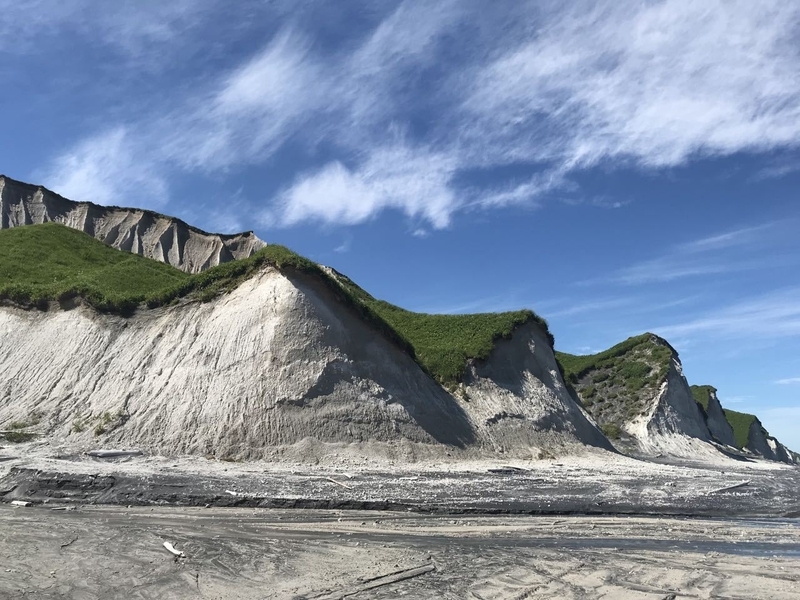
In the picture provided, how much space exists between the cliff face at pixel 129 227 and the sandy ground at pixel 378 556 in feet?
208

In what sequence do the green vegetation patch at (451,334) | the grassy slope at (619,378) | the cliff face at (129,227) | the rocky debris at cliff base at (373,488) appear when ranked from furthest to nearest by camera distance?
the cliff face at (129,227) < the grassy slope at (619,378) < the green vegetation patch at (451,334) < the rocky debris at cliff base at (373,488)

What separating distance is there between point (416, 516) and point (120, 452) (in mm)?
12821

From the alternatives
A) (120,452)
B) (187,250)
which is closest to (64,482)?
(120,452)

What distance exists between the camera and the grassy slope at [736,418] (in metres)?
74.8

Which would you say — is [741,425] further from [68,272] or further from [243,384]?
[68,272]

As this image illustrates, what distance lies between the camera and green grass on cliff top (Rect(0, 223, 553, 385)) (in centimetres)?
2967

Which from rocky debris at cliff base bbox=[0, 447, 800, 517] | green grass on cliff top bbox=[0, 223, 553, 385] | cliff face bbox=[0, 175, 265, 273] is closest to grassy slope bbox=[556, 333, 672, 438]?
green grass on cliff top bbox=[0, 223, 553, 385]

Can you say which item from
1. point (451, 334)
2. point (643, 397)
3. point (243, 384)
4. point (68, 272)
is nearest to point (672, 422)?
point (643, 397)

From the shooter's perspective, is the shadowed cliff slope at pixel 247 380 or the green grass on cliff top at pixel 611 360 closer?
the shadowed cliff slope at pixel 247 380

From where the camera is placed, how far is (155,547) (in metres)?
10.2

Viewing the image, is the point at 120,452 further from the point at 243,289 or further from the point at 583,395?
the point at 583,395

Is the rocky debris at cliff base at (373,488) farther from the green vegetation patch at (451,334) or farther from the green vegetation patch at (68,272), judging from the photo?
the green vegetation patch at (68,272)

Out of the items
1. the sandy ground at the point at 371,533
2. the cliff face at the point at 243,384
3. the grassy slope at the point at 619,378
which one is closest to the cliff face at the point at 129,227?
the grassy slope at the point at 619,378

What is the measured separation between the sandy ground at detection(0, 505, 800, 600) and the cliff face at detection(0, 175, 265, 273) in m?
63.5
